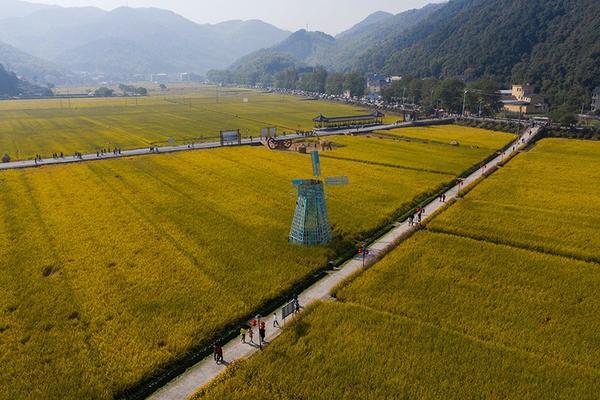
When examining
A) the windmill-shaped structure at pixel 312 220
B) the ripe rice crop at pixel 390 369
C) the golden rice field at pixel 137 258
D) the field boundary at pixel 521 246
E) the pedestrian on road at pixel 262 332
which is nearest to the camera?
the ripe rice crop at pixel 390 369

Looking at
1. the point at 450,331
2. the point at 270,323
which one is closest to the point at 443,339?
the point at 450,331

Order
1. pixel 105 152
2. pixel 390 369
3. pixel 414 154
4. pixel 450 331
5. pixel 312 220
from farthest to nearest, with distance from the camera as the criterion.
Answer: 1. pixel 414 154
2. pixel 105 152
3. pixel 312 220
4. pixel 450 331
5. pixel 390 369

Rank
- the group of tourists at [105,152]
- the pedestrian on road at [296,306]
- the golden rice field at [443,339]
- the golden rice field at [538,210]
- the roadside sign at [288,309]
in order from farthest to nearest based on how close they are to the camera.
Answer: the group of tourists at [105,152] < the golden rice field at [538,210] < the pedestrian on road at [296,306] < the roadside sign at [288,309] < the golden rice field at [443,339]

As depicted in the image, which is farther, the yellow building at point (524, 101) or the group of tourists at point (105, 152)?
the yellow building at point (524, 101)

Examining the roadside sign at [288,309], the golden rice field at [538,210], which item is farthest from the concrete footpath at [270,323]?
the golden rice field at [538,210]

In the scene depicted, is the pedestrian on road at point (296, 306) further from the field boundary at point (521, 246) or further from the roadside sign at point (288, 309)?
the field boundary at point (521, 246)

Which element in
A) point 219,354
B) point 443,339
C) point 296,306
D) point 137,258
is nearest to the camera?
point 219,354

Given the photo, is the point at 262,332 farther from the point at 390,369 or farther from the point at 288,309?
the point at 390,369
